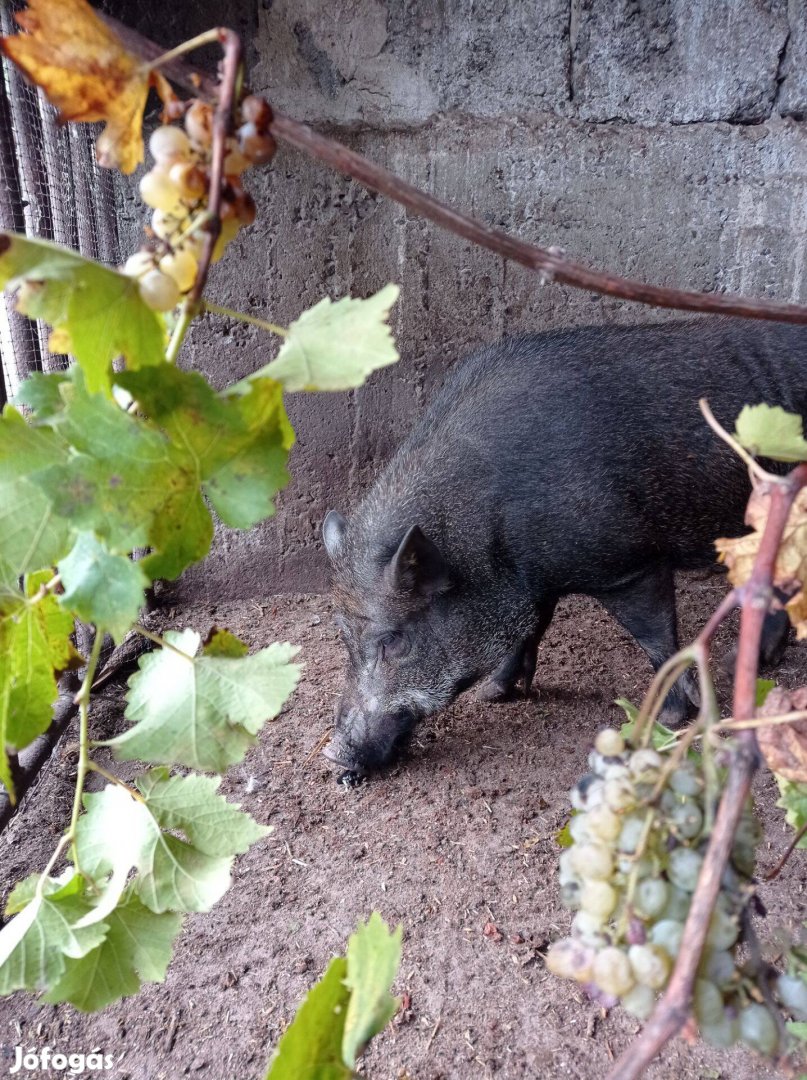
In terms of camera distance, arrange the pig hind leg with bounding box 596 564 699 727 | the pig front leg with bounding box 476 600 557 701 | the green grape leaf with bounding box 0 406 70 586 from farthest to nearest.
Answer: the pig front leg with bounding box 476 600 557 701 → the pig hind leg with bounding box 596 564 699 727 → the green grape leaf with bounding box 0 406 70 586

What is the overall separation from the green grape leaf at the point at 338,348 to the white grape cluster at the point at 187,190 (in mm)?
73

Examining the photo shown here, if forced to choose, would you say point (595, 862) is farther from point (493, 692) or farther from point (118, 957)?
point (493, 692)

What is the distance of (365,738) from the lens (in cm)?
264

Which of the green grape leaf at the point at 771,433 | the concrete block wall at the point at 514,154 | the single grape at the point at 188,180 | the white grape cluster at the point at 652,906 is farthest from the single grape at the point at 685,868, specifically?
the concrete block wall at the point at 514,154

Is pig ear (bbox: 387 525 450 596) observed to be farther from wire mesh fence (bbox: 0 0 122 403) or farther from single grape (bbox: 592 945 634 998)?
single grape (bbox: 592 945 634 998)

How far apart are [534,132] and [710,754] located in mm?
3088

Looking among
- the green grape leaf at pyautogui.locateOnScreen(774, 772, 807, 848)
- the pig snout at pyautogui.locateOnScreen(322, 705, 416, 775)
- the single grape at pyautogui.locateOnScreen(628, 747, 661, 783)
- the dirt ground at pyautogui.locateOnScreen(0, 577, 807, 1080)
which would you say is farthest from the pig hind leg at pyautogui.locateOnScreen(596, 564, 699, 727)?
the single grape at pyautogui.locateOnScreen(628, 747, 661, 783)

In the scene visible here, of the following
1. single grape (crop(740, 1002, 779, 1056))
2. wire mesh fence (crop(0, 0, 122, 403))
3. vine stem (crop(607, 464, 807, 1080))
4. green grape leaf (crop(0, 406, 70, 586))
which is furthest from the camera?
wire mesh fence (crop(0, 0, 122, 403))

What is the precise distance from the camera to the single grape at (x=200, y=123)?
0.51 m

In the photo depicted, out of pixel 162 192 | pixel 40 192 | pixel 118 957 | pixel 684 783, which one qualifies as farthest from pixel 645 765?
pixel 40 192

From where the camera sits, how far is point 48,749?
237 cm

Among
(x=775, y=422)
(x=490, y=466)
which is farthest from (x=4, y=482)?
(x=490, y=466)

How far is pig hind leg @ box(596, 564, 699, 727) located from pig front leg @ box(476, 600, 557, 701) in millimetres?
238

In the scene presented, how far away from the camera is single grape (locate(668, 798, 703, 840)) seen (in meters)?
0.46
